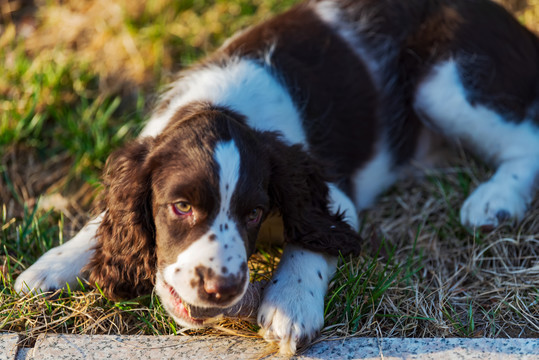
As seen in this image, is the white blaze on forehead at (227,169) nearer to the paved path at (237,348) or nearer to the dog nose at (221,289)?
the dog nose at (221,289)

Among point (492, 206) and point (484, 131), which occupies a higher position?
point (484, 131)

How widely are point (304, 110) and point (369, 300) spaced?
1.19 metres

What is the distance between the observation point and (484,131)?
4.39m

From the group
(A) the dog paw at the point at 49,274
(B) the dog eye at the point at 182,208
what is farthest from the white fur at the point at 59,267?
(B) the dog eye at the point at 182,208

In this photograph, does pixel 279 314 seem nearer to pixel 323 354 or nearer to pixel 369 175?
pixel 323 354

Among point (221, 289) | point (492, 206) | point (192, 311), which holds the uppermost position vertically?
point (221, 289)

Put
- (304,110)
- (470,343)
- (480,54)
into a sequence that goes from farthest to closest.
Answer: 1. (480,54)
2. (304,110)
3. (470,343)

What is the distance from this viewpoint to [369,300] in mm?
3287

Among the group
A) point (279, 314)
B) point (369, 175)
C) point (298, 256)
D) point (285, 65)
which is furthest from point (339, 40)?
point (279, 314)

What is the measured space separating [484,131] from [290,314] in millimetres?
2030

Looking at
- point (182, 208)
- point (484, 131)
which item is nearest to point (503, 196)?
point (484, 131)

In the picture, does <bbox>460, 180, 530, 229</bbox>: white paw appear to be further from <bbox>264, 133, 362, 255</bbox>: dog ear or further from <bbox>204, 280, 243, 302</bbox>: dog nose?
<bbox>204, 280, 243, 302</bbox>: dog nose

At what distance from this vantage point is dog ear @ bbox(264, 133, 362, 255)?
3244 mm

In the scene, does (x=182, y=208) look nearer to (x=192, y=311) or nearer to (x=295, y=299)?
(x=192, y=311)
